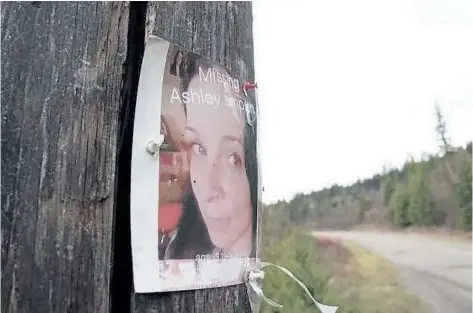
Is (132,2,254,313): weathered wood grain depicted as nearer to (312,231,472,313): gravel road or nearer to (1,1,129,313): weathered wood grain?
(1,1,129,313): weathered wood grain

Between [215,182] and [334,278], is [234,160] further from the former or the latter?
[334,278]

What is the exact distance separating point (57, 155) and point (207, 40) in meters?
0.13

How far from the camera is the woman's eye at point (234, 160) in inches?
13.5

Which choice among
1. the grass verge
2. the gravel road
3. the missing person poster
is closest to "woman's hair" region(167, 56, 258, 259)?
the missing person poster

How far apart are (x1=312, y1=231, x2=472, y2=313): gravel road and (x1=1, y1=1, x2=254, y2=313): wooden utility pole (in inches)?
21.2

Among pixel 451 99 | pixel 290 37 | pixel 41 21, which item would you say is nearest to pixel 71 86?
pixel 41 21

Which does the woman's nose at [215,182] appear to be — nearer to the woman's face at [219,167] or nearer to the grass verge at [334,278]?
the woman's face at [219,167]

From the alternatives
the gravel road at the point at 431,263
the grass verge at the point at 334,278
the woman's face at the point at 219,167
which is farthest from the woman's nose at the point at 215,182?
the gravel road at the point at 431,263

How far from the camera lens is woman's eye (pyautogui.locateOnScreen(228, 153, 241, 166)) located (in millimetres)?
343

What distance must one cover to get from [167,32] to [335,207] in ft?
1.81

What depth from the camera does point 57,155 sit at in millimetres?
275

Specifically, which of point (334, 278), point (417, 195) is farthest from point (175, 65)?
point (417, 195)

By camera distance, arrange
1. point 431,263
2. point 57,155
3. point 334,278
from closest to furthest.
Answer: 1. point 57,155
2. point 334,278
3. point 431,263

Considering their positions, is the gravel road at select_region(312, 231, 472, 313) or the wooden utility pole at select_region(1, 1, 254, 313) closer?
the wooden utility pole at select_region(1, 1, 254, 313)
